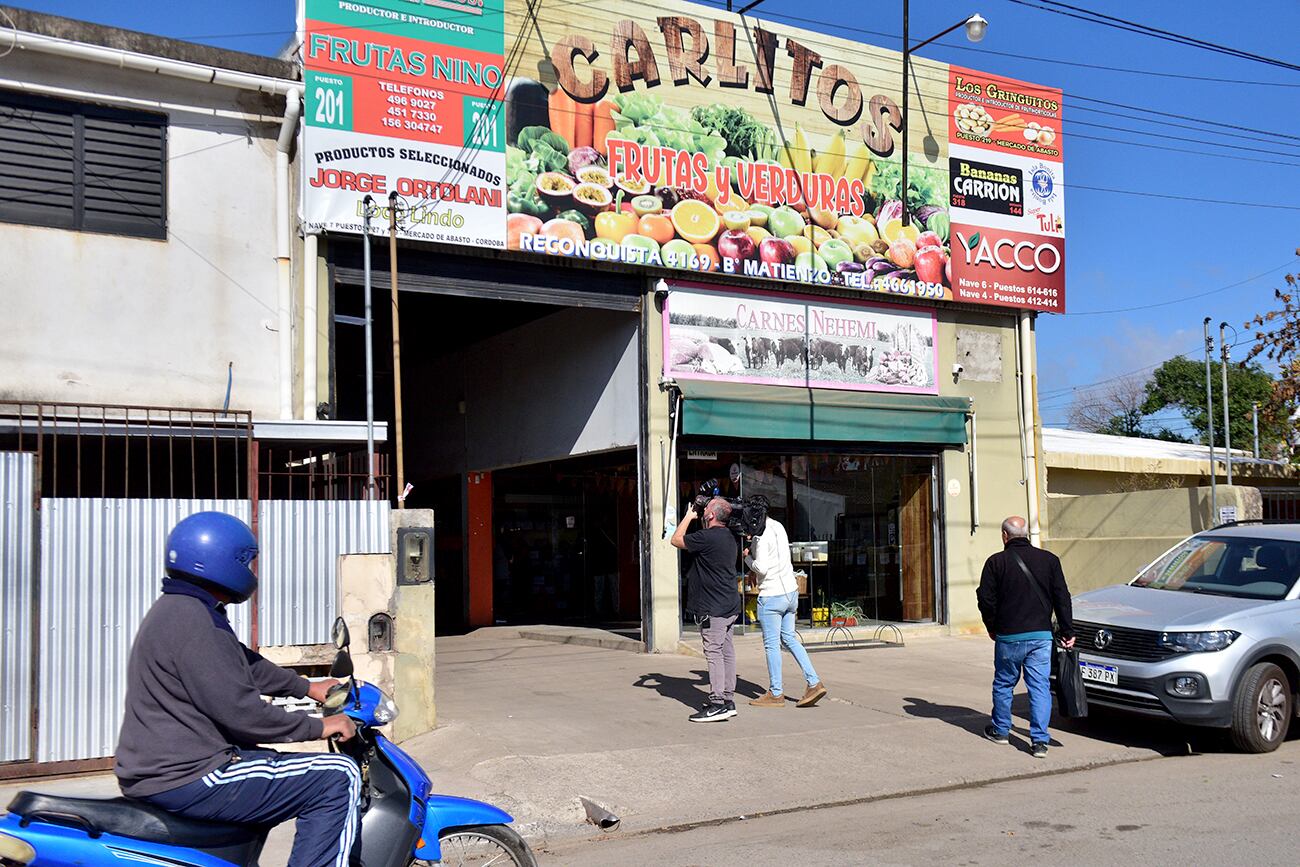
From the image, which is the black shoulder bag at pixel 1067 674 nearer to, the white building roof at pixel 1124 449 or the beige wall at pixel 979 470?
the beige wall at pixel 979 470

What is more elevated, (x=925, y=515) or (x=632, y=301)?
(x=632, y=301)

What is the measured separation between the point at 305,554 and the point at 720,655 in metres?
3.58

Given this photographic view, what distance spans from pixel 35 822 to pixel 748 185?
1287 centimetres

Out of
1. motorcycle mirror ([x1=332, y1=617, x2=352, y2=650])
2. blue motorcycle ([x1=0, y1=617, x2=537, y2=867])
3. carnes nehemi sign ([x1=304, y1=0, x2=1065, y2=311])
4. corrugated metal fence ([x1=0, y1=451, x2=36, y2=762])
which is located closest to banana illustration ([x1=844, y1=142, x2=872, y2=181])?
carnes nehemi sign ([x1=304, y1=0, x2=1065, y2=311])

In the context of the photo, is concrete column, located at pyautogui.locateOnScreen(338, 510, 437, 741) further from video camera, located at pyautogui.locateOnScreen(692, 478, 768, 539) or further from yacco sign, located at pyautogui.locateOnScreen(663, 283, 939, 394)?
yacco sign, located at pyautogui.locateOnScreen(663, 283, 939, 394)

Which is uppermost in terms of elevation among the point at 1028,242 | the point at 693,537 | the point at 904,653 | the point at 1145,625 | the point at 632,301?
the point at 1028,242

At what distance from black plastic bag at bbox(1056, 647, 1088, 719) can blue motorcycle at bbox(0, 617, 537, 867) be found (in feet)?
18.8

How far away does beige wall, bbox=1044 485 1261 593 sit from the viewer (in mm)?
18391

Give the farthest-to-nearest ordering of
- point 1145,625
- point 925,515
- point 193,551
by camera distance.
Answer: point 925,515 < point 1145,625 < point 193,551

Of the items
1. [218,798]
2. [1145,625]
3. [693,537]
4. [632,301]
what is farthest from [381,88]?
[218,798]

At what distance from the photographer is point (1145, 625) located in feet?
31.0

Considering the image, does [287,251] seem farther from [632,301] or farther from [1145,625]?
[1145,625]

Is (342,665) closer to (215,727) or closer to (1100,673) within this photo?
(215,727)

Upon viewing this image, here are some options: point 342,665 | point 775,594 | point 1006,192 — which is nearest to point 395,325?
point 775,594
